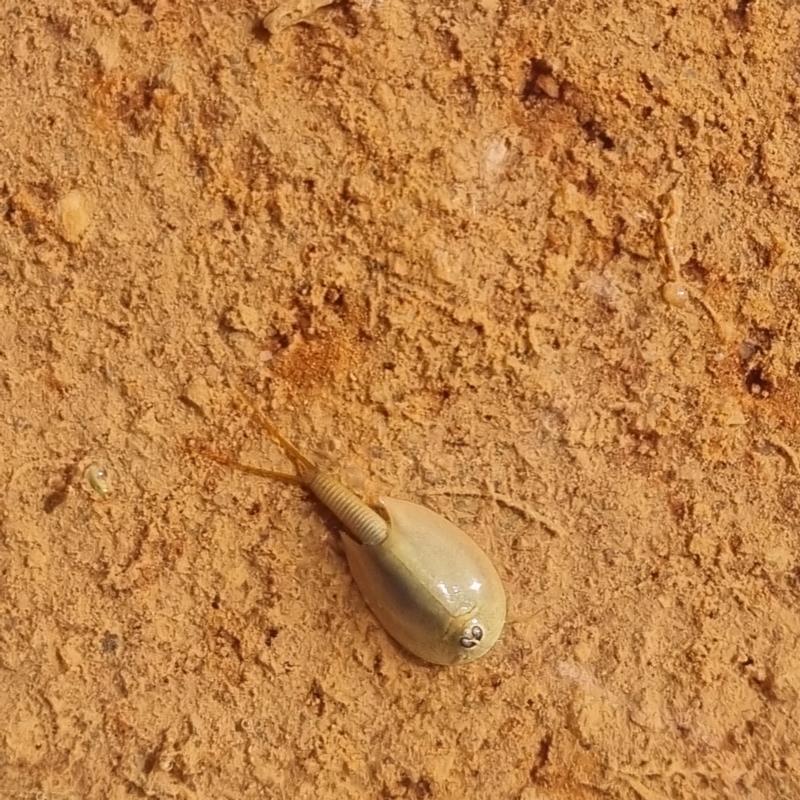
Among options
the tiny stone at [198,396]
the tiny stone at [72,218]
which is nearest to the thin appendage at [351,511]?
the tiny stone at [198,396]

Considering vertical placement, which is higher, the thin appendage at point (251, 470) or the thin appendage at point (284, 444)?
the thin appendage at point (284, 444)

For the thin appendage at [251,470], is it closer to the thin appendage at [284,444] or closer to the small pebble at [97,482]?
the thin appendage at [284,444]

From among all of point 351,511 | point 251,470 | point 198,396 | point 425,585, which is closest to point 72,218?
point 198,396

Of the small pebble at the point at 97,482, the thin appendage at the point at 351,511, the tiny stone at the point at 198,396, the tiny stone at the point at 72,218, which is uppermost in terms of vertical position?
the tiny stone at the point at 72,218

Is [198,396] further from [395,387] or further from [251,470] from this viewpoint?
[395,387]

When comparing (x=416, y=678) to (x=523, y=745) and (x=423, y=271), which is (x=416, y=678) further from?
(x=423, y=271)

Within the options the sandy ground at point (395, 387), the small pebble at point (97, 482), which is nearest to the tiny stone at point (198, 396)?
the sandy ground at point (395, 387)
